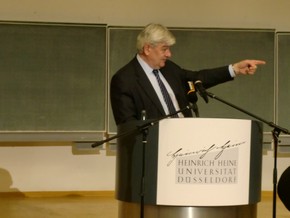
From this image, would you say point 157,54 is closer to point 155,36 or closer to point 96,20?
point 155,36

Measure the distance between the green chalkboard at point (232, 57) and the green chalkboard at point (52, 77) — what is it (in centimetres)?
93

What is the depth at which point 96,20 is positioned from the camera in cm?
644

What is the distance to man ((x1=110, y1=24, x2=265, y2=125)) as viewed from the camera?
3.29 metres

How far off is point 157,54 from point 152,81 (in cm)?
16

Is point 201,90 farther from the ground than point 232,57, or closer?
closer

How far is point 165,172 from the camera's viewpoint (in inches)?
112

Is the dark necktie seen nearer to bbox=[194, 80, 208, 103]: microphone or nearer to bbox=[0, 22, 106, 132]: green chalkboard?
bbox=[194, 80, 208, 103]: microphone

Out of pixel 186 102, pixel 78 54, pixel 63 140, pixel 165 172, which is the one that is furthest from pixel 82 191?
pixel 165 172

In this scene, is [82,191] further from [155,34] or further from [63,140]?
[155,34]

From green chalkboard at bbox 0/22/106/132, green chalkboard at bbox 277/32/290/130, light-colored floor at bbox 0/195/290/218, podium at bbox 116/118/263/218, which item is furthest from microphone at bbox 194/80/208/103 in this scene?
green chalkboard at bbox 277/32/290/130

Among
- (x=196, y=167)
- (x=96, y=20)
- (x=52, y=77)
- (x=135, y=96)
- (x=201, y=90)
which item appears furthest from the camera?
(x=96, y=20)

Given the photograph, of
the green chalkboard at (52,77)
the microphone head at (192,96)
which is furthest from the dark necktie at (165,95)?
the green chalkboard at (52,77)

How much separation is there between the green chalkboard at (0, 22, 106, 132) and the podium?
3.44 metres
